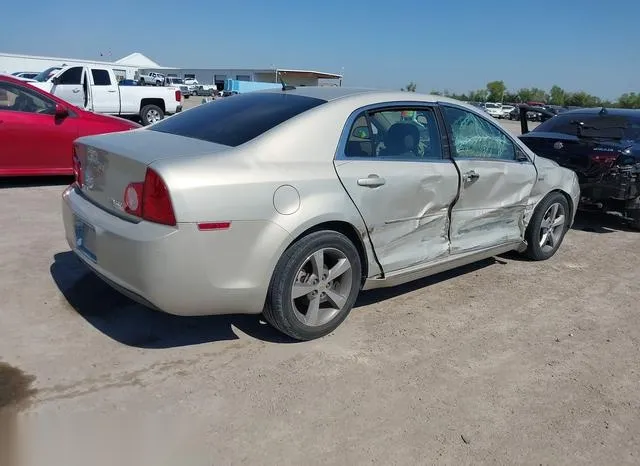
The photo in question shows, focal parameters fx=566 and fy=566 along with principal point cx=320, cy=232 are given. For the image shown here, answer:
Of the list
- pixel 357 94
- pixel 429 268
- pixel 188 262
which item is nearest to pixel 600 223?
pixel 429 268

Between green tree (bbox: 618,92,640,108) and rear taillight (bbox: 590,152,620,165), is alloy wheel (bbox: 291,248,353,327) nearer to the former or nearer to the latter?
rear taillight (bbox: 590,152,620,165)

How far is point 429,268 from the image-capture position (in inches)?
166

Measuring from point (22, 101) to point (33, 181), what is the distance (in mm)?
1229

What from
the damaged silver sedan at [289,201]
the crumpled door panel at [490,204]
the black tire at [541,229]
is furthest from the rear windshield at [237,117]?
the black tire at [541,229]

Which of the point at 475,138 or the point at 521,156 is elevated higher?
the point at 475,138

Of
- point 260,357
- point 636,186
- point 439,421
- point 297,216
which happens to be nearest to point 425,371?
point 439,421

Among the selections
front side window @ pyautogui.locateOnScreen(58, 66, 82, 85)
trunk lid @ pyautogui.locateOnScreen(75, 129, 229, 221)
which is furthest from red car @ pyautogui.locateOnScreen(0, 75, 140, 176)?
front side window @ pyautogui.locateOnScreen(58, 66, 82, 85)

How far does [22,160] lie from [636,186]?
301 inches

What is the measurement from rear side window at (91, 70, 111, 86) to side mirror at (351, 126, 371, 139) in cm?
1413

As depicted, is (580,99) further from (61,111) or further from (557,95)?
(61,111)

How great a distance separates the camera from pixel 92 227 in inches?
132

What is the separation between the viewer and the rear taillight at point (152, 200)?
2.94 m

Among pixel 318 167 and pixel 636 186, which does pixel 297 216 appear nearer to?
pixel 318 167

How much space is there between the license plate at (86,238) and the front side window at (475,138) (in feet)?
8.67
